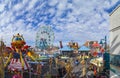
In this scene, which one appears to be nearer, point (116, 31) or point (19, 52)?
point (19, 52)

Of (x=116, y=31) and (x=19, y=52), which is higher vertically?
(x=116, y=31)

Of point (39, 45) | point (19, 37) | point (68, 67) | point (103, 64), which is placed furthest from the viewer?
point (39, 45)

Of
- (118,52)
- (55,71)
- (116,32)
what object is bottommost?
(55,71)

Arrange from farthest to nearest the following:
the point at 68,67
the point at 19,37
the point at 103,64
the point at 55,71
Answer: the point at 103,64 → the point at 55,71 → the point at 68,67 → the point at 19,37

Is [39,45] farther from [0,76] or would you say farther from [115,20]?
[0,76]

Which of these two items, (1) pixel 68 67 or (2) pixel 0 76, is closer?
(2) pixel 0 76

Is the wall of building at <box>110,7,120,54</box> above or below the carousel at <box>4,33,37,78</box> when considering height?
above

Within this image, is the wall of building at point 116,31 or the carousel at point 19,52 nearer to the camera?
the carousel at point 19,52

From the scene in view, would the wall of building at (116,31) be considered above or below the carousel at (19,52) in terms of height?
above

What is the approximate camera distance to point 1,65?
18.2 metres

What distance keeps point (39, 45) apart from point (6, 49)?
3768 centimetres

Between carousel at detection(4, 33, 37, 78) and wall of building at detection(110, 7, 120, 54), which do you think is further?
wall of building at detection(110, 7, 120, 54)

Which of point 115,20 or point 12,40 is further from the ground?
point 115,20

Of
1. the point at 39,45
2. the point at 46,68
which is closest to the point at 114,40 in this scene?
the point at 46,68
